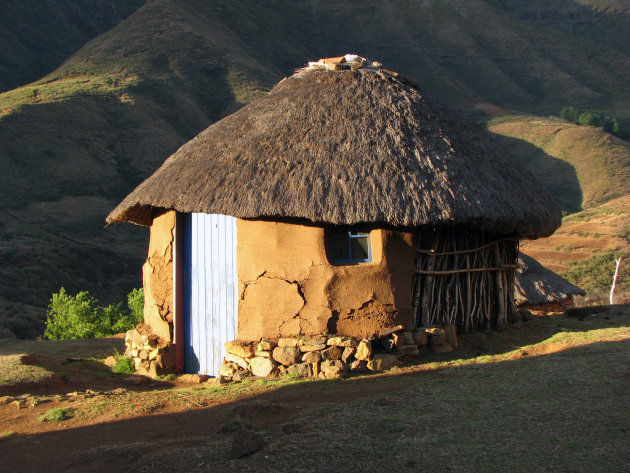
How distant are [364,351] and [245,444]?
3.06 metres

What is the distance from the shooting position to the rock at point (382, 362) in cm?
759

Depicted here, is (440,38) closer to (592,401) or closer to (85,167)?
(85,167)

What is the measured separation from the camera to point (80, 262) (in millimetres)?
21703

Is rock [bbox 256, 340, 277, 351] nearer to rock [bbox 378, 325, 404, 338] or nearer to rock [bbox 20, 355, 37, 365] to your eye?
rock [bbox 378, 325, 404, 338]

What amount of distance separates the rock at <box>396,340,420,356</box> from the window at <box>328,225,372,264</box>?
1.18 m

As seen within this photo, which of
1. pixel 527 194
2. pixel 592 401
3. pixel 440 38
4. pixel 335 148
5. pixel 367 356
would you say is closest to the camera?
pixel 592 401

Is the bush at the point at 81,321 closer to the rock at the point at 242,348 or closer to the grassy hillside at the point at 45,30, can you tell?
the rock at the point at 242,348

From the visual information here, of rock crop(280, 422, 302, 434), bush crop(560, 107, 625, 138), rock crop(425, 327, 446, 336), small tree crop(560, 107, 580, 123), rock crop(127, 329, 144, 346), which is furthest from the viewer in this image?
small tree crop(560, 107, 580, 123)

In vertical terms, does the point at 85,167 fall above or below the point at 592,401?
above

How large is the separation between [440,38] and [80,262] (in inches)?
1583

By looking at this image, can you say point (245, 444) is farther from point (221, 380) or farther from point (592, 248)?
point (592, 248)

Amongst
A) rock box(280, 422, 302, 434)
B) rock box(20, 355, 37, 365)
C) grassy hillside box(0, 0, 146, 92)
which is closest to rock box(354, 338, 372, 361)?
rock box(280, 422, 302, 434)

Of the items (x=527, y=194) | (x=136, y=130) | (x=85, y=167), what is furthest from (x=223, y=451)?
(x=136, y=130)

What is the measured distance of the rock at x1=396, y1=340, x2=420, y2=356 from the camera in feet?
25.7
